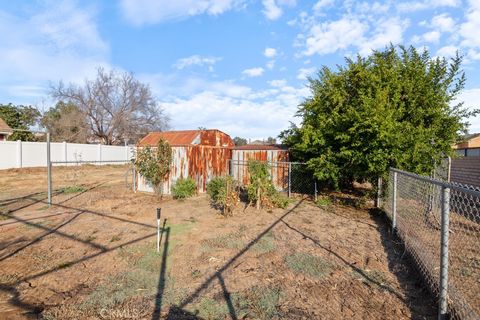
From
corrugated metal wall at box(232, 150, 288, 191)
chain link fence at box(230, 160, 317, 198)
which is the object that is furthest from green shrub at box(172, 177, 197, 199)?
corrugated metal wall at box(232, 150, 288, 191)

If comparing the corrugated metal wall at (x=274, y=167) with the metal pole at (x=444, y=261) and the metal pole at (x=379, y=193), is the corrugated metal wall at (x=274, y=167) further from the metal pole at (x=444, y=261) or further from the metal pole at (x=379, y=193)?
the metal pole at (x=444, y=261)

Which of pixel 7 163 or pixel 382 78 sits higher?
pixel 382 78

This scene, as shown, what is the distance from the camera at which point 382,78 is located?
926 centimetres

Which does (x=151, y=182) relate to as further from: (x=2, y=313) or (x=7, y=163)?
(x=7, y=163)

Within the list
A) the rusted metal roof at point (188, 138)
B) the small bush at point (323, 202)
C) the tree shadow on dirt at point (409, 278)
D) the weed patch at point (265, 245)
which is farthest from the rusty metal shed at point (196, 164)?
the tree shadow on dirt at point (409, 278)

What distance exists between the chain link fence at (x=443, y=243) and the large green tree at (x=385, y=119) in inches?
53.5

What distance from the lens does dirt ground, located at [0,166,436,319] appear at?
3326 mm

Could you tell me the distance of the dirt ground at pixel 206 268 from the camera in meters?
3.33

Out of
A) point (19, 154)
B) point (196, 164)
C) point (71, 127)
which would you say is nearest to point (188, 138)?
point (196, 164)

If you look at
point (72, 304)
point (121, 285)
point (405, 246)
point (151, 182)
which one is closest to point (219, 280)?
point (121, 285)

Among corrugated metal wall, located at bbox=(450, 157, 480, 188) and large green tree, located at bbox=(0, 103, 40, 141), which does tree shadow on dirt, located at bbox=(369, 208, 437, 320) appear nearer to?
corrugated metal wall, located at bbox=(450, 157, 480, 188)

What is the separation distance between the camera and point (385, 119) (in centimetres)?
784

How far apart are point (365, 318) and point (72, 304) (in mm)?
3333

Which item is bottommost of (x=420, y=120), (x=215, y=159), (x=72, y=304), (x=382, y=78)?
(x=72, y=304)
